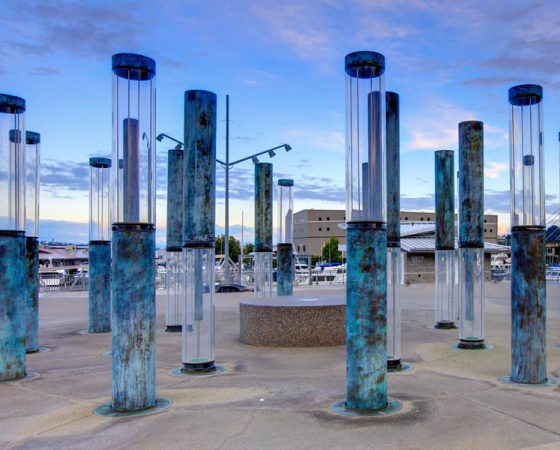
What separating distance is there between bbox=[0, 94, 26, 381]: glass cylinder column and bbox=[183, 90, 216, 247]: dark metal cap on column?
2485 millimetres

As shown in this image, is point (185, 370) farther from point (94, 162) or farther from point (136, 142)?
point (94, 162)

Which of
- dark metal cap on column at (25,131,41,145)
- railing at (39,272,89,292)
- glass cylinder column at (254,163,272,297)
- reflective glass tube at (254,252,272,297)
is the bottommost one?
railing at (39,272,89,292)

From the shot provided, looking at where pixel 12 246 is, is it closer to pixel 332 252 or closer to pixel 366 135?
pixel 366 135

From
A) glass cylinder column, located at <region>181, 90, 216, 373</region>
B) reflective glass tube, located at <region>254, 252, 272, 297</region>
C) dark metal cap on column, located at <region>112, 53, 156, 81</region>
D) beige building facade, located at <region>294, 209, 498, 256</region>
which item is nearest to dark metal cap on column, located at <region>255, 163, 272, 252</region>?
reflective glass tube, located at <region>254, 252, 272, 297</region>

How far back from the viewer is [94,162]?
13.5 meters

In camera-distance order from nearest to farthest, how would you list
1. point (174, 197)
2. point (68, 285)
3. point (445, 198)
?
point (445, 198) < point (174, 197) < point (68, 285)

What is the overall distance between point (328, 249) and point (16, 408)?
8722 cm

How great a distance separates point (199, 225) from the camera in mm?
8305

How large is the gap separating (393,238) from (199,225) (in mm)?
2931

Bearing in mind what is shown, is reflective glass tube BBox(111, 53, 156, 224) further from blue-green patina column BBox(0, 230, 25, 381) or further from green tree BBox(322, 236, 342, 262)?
green tree BBox(322, 236, 342, 262)

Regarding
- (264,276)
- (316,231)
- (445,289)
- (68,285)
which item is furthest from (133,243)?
(316,231)

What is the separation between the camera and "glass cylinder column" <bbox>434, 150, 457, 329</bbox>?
12.9 metres

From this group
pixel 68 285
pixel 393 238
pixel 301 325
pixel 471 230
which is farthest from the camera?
pixel 68 285

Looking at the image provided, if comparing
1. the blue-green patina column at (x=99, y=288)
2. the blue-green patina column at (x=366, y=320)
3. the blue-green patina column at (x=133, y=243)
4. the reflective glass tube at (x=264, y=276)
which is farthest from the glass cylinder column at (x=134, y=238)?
the reflective glass tube at (x=264, y=276)
